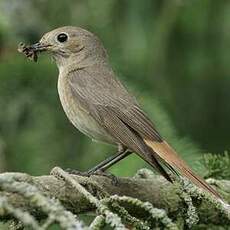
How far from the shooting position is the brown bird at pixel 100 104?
11.0 ft

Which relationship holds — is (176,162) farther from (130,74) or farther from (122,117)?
(130,74)

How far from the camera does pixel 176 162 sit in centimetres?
325

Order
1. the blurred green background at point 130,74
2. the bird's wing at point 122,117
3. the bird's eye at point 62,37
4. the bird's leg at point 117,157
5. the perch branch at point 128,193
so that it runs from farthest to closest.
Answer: the bird's eye at point 62,37 < the blurred green background at point 130,74 < the bird's leg at point 117,157 < the bird's wing at point 122,117 < the perch branch at point 128,193

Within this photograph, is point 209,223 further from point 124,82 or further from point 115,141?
point 124,82

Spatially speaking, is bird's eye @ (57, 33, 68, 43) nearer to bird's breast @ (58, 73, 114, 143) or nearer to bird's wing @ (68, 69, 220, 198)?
bird's wing @ (68, 69, 220, 198)

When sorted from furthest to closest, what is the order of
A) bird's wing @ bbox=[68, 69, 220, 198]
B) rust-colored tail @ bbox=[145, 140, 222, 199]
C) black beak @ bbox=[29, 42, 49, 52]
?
black beak @ bbox=[29, 42, 49, 52] → bird's wing @ bbox=[68, 69, 220, 198] → rust-colored tail @ bbox=[145, 140, 222, 199]

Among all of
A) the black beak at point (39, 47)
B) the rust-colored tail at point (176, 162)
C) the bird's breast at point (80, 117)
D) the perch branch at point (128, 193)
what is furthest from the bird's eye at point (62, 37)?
the perch branch at point (128, 193)

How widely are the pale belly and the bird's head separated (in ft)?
1.25

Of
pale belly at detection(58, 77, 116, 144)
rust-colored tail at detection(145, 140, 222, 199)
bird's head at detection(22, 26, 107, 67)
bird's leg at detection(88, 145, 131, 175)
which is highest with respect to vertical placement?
bird's head at detection(22, 26, 107, 67)

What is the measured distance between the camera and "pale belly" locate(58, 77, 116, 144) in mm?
3750

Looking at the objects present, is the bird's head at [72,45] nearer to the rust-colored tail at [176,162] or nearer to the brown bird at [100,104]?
the brown bird at [100,104]

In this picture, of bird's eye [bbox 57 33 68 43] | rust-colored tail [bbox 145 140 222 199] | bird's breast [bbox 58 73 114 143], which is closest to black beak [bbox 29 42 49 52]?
bird's eye [bbox 57 33 68 43]

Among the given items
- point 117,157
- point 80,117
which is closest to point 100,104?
point 80,117

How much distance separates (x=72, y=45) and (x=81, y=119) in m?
0.76
